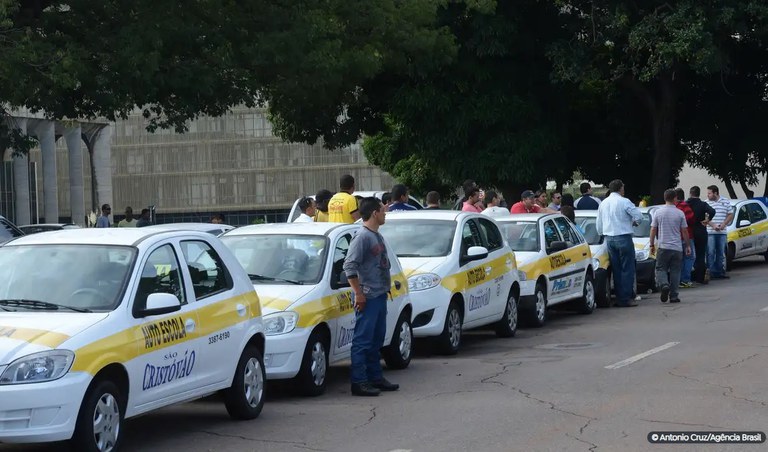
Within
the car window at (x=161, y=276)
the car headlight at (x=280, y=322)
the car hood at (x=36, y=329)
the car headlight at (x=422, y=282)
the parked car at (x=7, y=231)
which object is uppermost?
the parked car at (x=7, y=231)

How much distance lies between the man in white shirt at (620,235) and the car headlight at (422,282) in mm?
6734

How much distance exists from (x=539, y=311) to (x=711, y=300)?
4.43 meters

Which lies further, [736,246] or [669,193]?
[736,246]

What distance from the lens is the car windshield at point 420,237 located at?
52.3 ft

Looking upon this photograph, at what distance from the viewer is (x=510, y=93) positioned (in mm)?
35250

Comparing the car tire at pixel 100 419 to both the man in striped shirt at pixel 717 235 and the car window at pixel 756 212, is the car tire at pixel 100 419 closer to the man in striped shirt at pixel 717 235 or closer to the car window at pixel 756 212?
the man in striped shirt at pixel 717 235

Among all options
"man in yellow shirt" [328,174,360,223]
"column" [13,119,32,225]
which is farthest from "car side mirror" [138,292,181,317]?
"column" [13,119,32,225]

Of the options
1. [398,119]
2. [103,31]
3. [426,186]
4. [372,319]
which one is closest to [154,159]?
[426,186]

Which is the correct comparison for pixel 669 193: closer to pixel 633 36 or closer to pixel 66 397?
pixel 633 36

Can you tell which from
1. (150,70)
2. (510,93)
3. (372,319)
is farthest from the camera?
(510,93)

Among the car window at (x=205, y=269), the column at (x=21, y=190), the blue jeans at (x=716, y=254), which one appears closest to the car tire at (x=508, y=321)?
the car window at (x=205, y=269)

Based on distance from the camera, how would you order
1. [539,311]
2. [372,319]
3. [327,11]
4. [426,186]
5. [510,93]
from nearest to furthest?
1. [372,319]
2. [539,311]
3. [327,11]
4. [510,93]
5. [426,186]

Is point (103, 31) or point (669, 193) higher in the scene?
point (103, 31)

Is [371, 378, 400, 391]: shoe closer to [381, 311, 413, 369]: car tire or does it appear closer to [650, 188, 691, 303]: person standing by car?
[381, 311, 413, 369]: car tire
